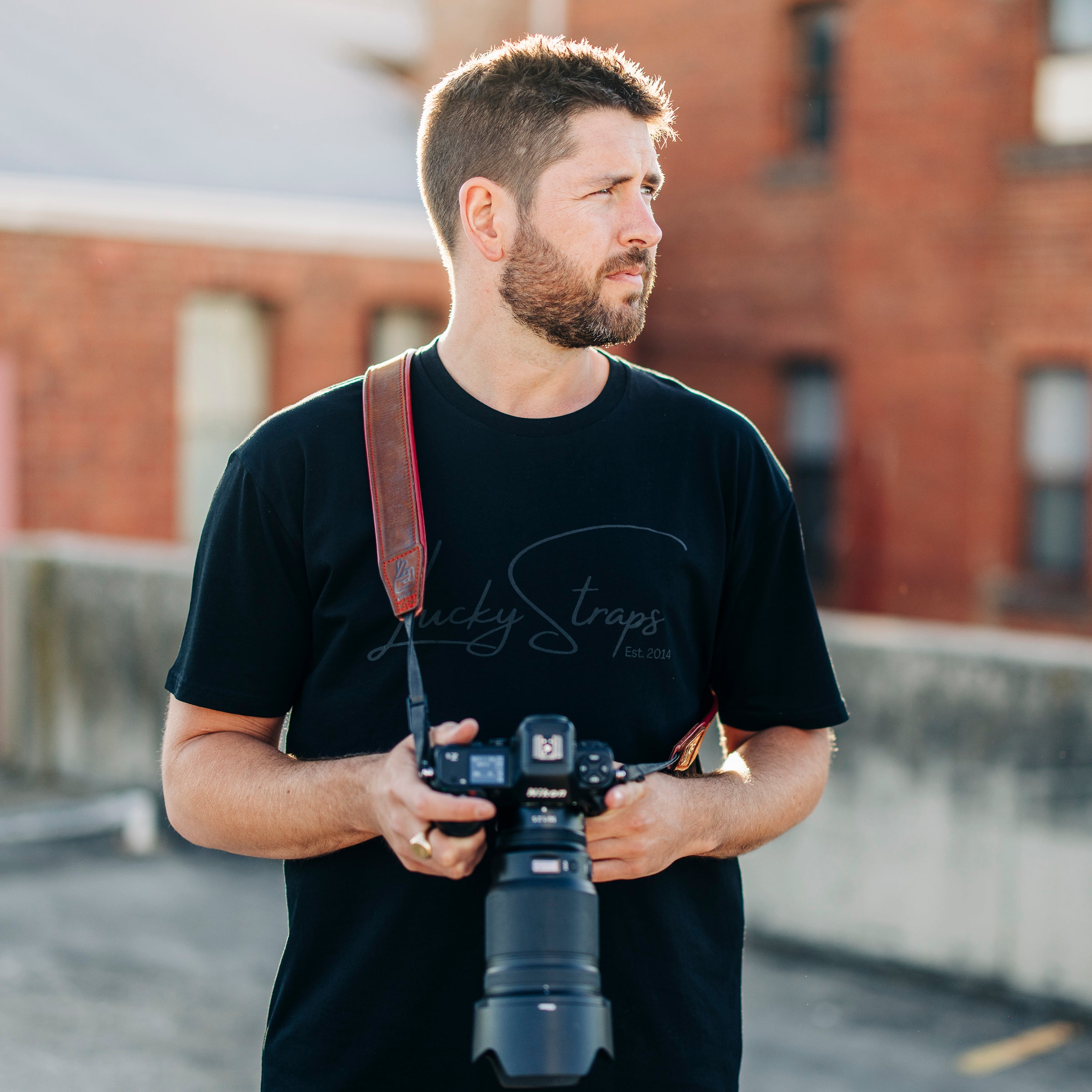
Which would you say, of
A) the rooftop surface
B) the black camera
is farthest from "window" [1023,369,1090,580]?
the black camera

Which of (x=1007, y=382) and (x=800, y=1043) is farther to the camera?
(x=1007, y=382)

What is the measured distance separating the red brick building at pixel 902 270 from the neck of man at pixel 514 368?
11280mm

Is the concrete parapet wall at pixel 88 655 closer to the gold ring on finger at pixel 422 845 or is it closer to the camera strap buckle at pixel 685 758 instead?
the camera strap buckle at pixel 685 758

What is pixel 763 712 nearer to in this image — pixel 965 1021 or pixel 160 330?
pixel 965 1021

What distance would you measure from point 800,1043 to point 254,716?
13.6ft

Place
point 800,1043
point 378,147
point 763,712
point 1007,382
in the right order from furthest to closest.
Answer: point 378,147 < point 1007,382 < point 800,1043 < point 763,712

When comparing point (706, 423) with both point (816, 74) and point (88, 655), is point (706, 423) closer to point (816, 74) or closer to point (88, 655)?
point (88, 655)

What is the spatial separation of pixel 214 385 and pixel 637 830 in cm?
1345

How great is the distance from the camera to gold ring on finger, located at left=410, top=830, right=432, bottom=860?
1.91 metres

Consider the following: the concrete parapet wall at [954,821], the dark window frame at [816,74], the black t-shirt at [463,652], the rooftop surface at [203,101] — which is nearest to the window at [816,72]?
the dark window frame at [816,74]

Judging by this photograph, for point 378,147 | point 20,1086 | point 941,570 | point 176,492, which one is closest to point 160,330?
point 176,492

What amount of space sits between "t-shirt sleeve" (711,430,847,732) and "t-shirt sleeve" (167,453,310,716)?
67cm

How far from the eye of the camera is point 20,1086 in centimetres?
527

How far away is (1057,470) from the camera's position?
13.1m
